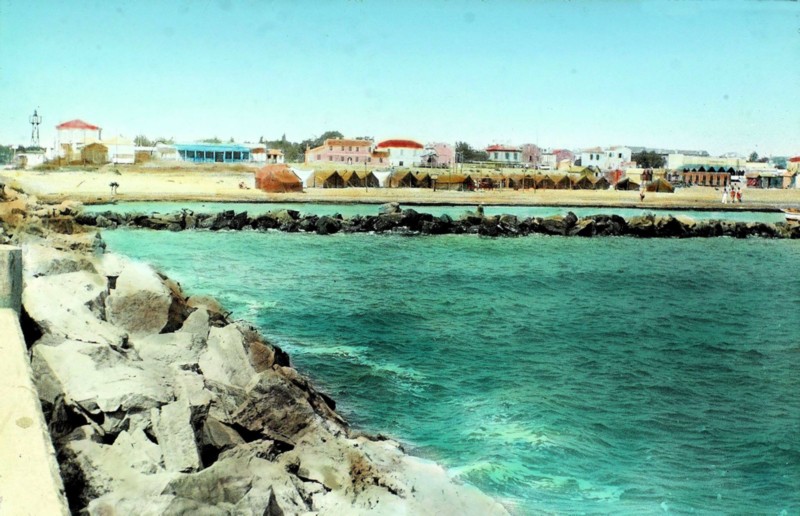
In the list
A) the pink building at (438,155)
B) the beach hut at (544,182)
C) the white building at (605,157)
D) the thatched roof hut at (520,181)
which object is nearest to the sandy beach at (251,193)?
the beach hut at (544,182)

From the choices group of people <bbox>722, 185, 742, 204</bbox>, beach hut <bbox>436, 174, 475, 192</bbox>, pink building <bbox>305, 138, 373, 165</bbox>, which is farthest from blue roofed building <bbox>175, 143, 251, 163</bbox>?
group of people <bbox>722, 185, 742, 204</bbox>

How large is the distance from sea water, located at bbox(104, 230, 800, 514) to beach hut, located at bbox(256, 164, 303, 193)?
29.3 feet

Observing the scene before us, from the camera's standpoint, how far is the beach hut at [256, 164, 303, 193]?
1056 inches

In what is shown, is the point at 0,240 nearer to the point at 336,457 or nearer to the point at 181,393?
the point at 181,393

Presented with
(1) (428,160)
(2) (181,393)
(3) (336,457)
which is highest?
(1) (428,160)

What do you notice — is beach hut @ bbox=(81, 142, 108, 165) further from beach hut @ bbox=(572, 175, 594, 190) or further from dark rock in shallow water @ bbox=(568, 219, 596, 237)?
beach hut @ bbox=(572, 175, 594, 190)

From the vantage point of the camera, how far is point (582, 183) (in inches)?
1644

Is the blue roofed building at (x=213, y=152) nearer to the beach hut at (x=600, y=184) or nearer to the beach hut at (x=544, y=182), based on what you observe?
the beach hut at (x=544, y=182)

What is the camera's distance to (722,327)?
11258mm

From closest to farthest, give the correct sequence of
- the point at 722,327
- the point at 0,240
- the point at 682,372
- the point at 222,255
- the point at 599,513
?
the point at 599,513 → the point at 0,240 → the point at 682,372 → the point at 722,327 → the point at 222,255

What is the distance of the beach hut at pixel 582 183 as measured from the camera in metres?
41.5

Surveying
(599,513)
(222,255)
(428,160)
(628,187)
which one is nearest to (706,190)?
Answer: (628,187)

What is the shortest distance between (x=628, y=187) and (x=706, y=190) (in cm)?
419

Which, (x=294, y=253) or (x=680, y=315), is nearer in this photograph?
(x=680, y=315)
